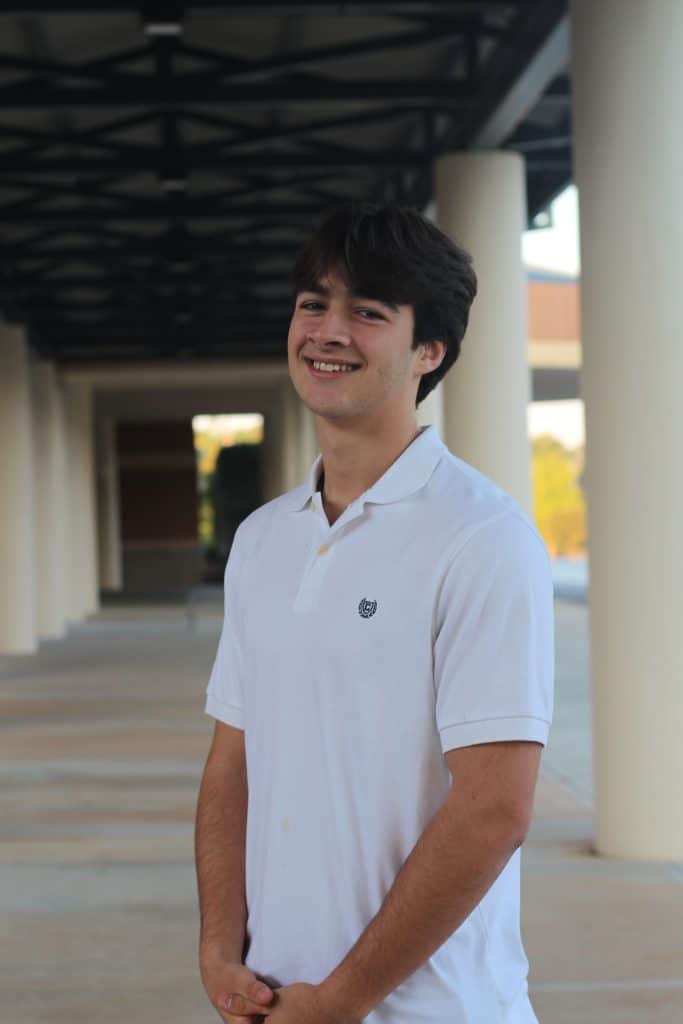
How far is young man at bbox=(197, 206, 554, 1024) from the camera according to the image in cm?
199

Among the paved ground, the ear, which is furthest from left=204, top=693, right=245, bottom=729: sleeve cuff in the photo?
the paved ground

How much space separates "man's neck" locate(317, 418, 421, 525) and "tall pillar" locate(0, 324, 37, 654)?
17.6 metres

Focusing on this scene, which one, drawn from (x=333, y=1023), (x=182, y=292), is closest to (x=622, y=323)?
(x=333, y=1023)

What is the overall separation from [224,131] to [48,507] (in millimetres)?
10177

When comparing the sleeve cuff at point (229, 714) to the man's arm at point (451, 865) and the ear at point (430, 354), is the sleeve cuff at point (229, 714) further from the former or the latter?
the ear at point (430, 354)

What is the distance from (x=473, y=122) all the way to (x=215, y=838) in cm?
959

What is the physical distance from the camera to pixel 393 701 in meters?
2.07

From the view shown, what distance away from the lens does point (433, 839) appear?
6.54 ft

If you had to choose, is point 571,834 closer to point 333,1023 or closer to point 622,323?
point 622,323

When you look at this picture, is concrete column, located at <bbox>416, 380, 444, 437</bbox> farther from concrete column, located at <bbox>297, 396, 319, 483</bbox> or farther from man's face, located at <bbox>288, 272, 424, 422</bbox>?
concrete column, located at <bbox>297, 396, 319, 483</bbox>

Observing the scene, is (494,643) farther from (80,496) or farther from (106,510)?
(106,510)

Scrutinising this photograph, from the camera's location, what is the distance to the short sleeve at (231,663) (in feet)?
7.89

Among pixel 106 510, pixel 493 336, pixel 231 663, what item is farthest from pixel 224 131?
pixel 106 510

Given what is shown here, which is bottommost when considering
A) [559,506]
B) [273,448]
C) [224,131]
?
[559,506]
